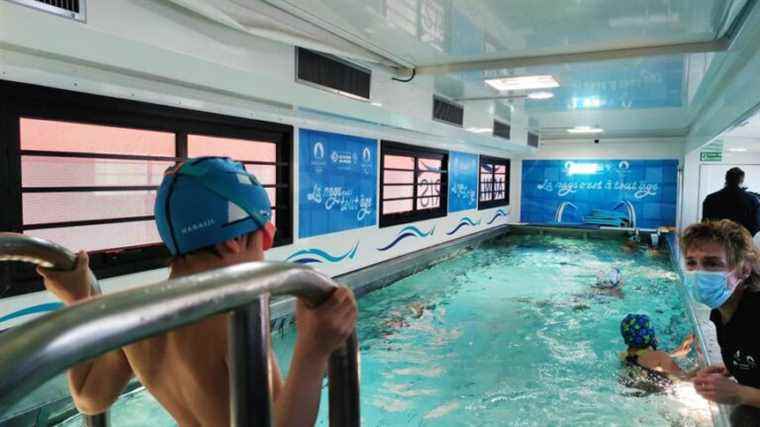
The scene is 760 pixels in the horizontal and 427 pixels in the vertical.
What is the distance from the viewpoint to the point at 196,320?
0.58 metres

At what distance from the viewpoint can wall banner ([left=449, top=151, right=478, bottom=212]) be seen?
1090cm

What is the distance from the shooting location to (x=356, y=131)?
23.7ft

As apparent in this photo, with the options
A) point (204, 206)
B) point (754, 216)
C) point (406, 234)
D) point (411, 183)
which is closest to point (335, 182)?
point (406, 234)

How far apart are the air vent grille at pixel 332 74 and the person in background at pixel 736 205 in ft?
15.5

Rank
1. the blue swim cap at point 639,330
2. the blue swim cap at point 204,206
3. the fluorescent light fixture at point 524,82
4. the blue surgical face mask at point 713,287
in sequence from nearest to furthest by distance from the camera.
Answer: the blue swim cap at point 204,206 < the blue surgical face mask at point 713,287 < the blue swim cap at point 639,330 < the fluorescent light fixture at point 524,82

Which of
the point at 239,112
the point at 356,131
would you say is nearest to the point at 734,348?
the point at 239,112

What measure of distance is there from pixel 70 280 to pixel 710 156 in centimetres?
1627

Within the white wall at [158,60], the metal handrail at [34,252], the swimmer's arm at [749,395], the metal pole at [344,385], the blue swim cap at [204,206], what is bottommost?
the swimmer's arm at [749,395]

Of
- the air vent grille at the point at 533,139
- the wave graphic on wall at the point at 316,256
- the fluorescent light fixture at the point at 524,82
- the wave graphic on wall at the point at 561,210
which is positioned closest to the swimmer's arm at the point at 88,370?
the wave graphic on wall at the point at 316,256

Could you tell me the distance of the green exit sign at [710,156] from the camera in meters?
13.9

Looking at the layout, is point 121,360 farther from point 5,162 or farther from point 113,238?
point 113,238

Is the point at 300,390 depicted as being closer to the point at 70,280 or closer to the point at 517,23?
the point at 70,280

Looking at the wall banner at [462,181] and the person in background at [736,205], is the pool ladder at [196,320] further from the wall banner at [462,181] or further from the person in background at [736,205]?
the wall banner at [462,181]

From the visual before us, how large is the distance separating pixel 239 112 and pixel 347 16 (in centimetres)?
172
